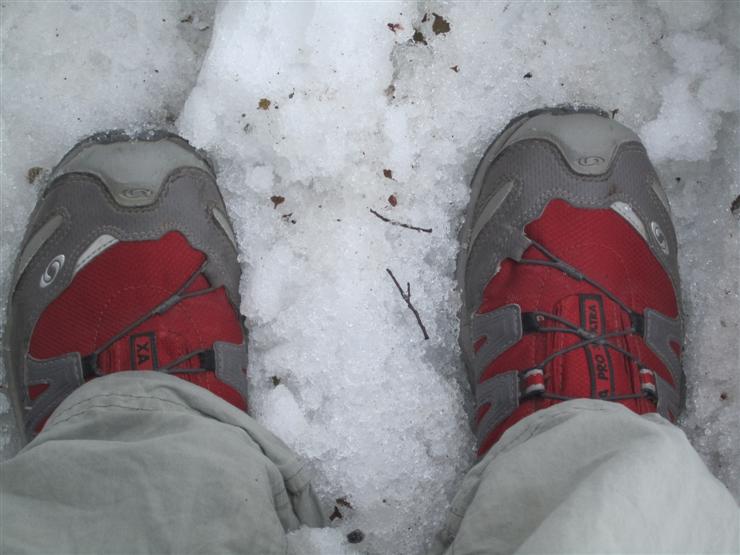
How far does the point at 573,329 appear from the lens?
1.39 meters

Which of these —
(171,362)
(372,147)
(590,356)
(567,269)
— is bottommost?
(171,362)

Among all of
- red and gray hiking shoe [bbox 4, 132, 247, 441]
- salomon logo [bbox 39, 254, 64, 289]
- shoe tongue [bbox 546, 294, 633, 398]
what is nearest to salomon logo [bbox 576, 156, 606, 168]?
shoe tongue [bbox 546, 294, 633, 398]

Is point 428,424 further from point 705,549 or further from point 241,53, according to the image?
point 241,53

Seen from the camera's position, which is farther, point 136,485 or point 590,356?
point 590,356

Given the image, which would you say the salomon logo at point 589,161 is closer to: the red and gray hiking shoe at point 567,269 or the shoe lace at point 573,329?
the red and gray hiking shoe at point 567,269

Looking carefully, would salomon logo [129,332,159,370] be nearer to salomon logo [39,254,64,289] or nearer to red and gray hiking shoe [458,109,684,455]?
salomon logo [39,254,64,289]

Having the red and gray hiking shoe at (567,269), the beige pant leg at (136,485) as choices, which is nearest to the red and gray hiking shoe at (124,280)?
the beige pant leg at (136,485)

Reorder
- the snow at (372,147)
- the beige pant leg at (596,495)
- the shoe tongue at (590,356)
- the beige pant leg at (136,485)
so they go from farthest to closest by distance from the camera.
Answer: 1. the snow at (372,147)
2. the shoe tongue at (590,356)
3. the beige pant leg at (136,485)
4. the beige pant leg at (596,495)

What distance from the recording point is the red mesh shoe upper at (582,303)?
1346mm

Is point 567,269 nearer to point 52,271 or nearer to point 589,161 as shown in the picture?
point 589,161

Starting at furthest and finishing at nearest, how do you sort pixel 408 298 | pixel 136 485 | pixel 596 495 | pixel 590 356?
pixel 408 298, pixel 590 356, pixel 136 485, pixel 596 495

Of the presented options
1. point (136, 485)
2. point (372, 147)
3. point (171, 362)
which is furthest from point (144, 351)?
point (372, 147)

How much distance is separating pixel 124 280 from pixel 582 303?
0.90 meters

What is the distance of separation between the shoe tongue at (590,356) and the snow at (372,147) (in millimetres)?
222
